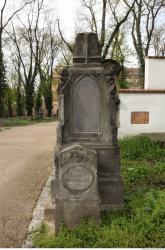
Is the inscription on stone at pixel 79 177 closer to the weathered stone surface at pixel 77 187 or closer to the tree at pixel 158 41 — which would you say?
the weathered stone surface at pixel 77 187

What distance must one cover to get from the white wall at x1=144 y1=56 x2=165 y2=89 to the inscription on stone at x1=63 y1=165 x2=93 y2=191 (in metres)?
11.4

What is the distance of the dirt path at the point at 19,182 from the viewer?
648 cm

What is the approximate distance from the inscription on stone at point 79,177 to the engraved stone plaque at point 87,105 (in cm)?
105

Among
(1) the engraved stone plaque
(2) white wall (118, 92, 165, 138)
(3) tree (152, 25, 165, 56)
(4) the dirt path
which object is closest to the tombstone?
(1) the engraved stone plaque

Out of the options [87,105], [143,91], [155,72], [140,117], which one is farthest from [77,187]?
[155,72]

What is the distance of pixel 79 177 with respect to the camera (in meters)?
6.31

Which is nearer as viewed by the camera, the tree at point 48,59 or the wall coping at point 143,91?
the wall coping at point 143,91

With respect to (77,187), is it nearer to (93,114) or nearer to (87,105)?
(93,114)

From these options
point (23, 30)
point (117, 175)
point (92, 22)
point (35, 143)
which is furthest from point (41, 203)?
point (23, 30)

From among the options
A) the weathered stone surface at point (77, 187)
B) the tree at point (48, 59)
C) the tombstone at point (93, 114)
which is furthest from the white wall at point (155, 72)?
the tree at point (48, 59)

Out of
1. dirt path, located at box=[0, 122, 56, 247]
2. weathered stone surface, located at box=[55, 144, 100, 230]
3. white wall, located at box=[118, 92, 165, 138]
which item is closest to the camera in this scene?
weathered stone surface, located at box=[55, 144, 100, 230]

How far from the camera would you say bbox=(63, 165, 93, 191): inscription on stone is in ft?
20.7

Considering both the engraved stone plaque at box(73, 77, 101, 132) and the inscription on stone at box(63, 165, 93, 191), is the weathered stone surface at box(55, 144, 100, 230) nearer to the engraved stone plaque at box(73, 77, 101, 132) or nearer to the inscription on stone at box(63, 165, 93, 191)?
the inscription on stone at box(63, 165, 93, 191)

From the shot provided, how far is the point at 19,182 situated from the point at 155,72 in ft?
30.1
